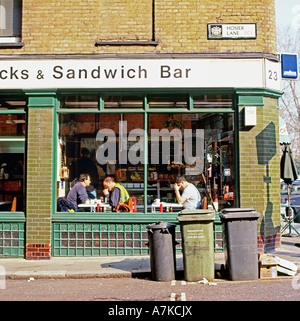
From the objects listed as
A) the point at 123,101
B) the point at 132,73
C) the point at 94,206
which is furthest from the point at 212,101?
the point at 94,206

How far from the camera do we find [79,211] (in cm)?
1047

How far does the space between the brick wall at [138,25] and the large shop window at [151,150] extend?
123 centimetres

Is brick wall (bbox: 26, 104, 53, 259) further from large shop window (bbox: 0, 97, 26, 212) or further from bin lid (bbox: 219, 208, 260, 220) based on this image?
bin lid (bbox: 219, 208, 260, 220)

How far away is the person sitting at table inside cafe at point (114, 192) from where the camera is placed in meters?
10.4

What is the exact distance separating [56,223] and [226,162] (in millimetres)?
4155

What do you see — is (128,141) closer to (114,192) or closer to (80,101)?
(114,192)

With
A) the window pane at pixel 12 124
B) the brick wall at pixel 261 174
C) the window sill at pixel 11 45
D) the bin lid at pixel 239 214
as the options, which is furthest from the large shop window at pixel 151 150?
the bin lid at pixel 239 214

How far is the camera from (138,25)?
1042 centimetres

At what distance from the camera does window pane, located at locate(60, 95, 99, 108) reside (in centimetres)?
1045

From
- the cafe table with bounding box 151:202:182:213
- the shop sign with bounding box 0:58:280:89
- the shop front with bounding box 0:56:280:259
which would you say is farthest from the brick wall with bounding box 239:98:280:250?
the cafe table with bounding box 151:202:182:213

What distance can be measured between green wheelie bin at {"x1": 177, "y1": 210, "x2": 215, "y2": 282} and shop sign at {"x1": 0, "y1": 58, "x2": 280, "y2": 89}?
3548 millimetres
